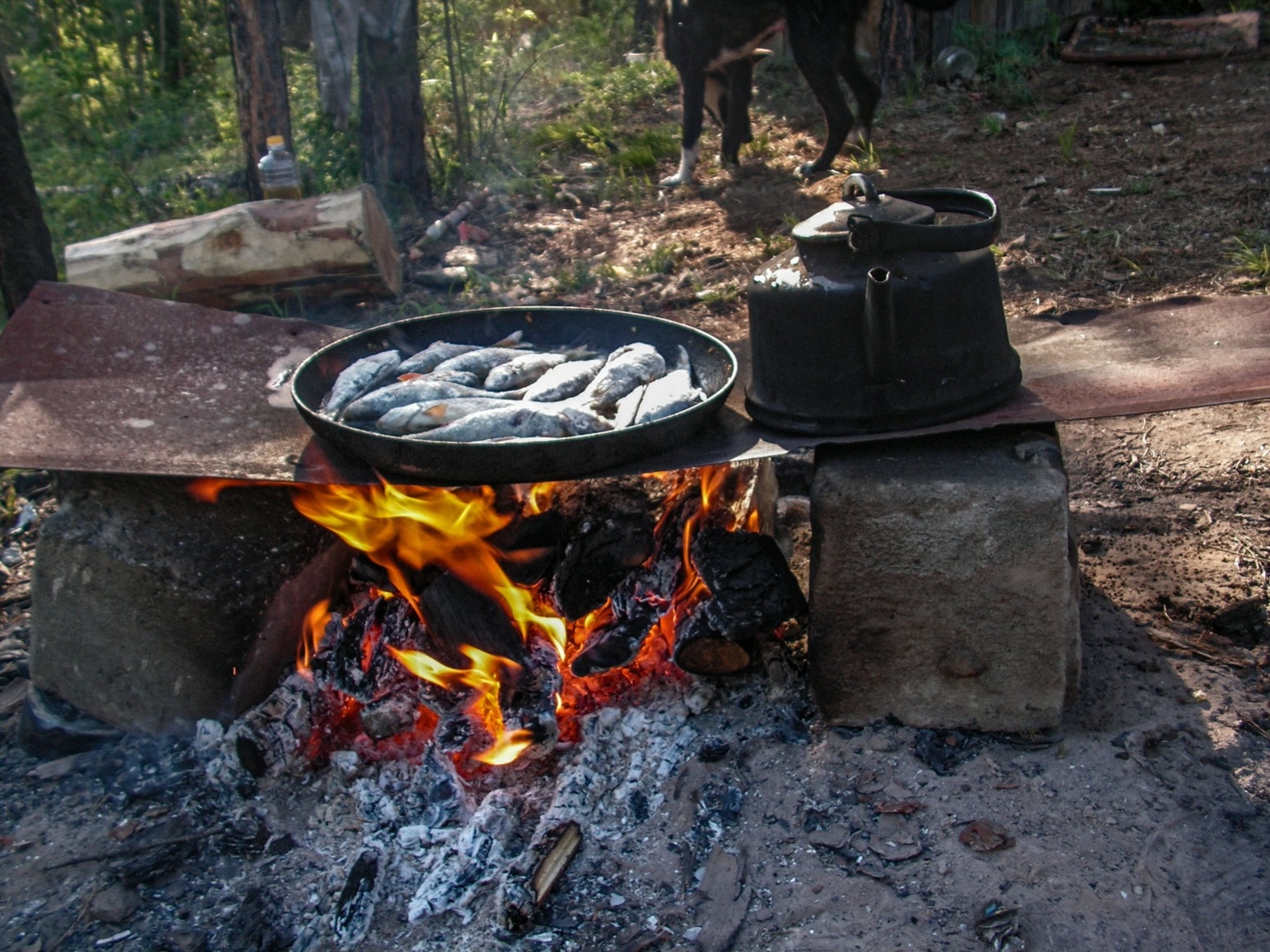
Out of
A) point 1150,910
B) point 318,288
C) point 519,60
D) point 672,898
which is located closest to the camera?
point 1150,910

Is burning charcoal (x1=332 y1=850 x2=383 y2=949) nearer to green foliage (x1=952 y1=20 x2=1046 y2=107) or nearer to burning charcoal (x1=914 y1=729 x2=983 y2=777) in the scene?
burning charcoal (x1=914 y1=729 x2=983 y2=777)

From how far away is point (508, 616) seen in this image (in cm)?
284

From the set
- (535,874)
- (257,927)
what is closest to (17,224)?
(257,927)

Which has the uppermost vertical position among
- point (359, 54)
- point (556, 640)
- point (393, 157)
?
point (359, 54)

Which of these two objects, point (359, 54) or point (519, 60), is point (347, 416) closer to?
point (359, 54)

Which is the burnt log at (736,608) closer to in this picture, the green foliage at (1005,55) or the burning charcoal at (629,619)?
the burning charcoal at (629,619)

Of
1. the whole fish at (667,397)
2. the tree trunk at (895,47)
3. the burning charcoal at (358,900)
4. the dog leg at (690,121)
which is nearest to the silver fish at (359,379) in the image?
the whole fish at (667,397)

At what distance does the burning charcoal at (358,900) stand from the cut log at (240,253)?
3.58 m

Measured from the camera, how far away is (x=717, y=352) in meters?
2.93

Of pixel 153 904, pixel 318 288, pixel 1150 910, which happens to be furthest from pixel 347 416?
pixel 318 288

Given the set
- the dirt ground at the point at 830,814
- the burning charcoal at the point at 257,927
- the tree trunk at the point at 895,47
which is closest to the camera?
the dirt ground at the point at 830,814

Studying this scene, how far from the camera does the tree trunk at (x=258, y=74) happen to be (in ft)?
21.4

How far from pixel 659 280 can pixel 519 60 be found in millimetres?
5719

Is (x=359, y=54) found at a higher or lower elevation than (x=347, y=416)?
higher
